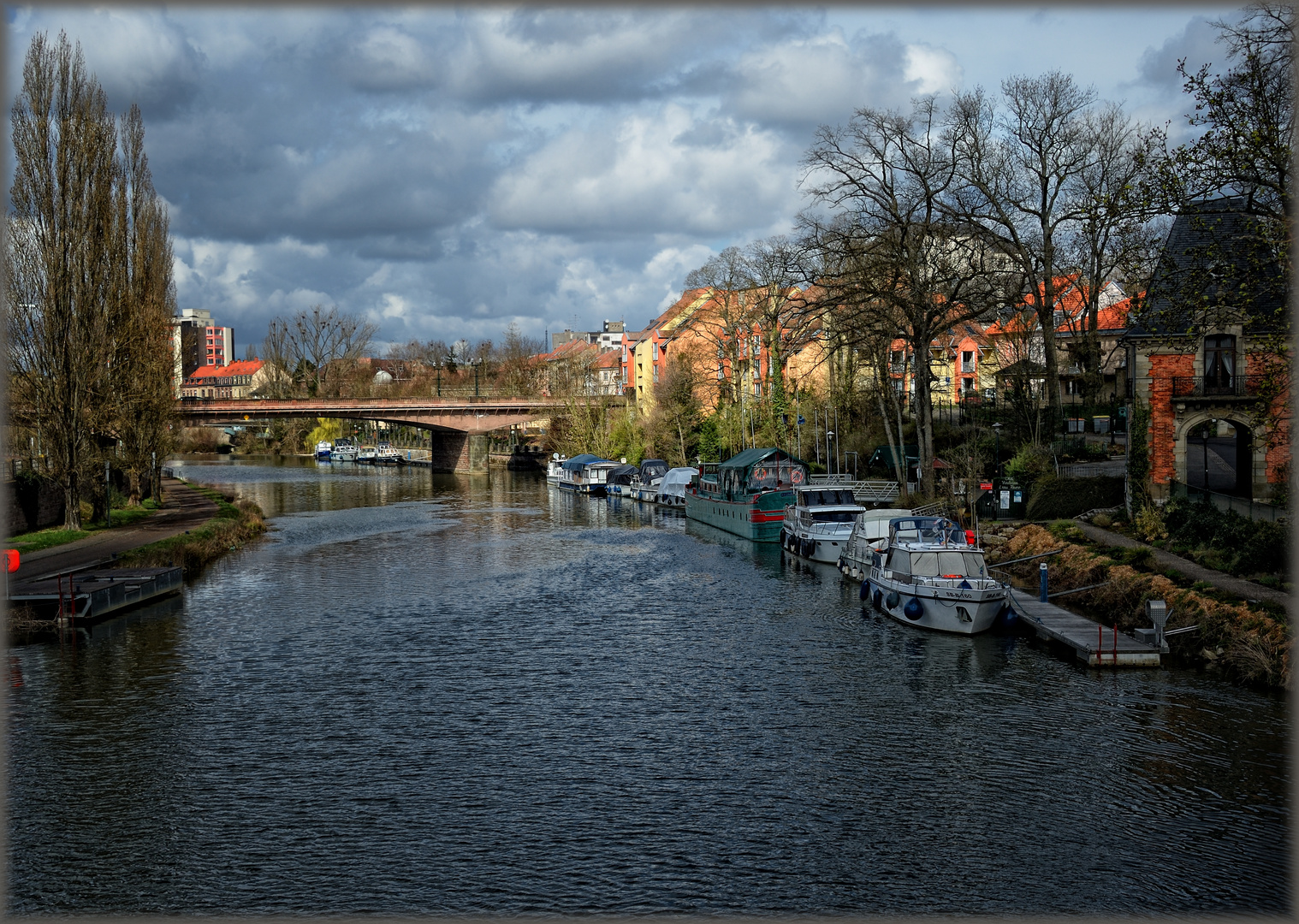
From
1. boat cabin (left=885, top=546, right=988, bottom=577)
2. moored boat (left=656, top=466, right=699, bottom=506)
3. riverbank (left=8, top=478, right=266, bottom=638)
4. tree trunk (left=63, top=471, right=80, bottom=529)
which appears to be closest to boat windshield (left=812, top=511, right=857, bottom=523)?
boat cabin (left=885, top=546, right=988, bottom=577)

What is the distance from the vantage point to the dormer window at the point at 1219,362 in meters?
37.6

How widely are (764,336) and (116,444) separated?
145 feet

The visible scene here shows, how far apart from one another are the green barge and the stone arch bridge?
139ft

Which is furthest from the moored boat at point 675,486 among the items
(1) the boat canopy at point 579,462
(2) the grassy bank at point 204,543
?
(2) the grassy bank at point 204,543

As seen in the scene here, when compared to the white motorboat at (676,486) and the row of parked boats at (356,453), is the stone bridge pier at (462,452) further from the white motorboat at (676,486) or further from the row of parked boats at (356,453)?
the white motorboat at (676,486)

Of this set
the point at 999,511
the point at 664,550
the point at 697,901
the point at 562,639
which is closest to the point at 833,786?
the point at 697,901

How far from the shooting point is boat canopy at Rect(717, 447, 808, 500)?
2110 inches

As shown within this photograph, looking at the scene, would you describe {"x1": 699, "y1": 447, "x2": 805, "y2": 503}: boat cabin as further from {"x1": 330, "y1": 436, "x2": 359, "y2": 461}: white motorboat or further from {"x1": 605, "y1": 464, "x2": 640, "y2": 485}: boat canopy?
{"x1": 330, "y1": 436, "x2": 359, "y2": 461}: white motorboat

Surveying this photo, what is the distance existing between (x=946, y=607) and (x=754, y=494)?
23835 millimetres

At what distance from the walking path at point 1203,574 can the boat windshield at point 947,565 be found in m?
4.65

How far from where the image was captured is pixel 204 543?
144 ft

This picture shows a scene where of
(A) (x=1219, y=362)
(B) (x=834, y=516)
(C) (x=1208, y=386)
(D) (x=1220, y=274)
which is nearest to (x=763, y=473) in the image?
(B) (x=834, y=516)

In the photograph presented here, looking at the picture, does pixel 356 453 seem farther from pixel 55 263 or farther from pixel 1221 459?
pixel 1221 459

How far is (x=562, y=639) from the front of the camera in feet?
95.6
